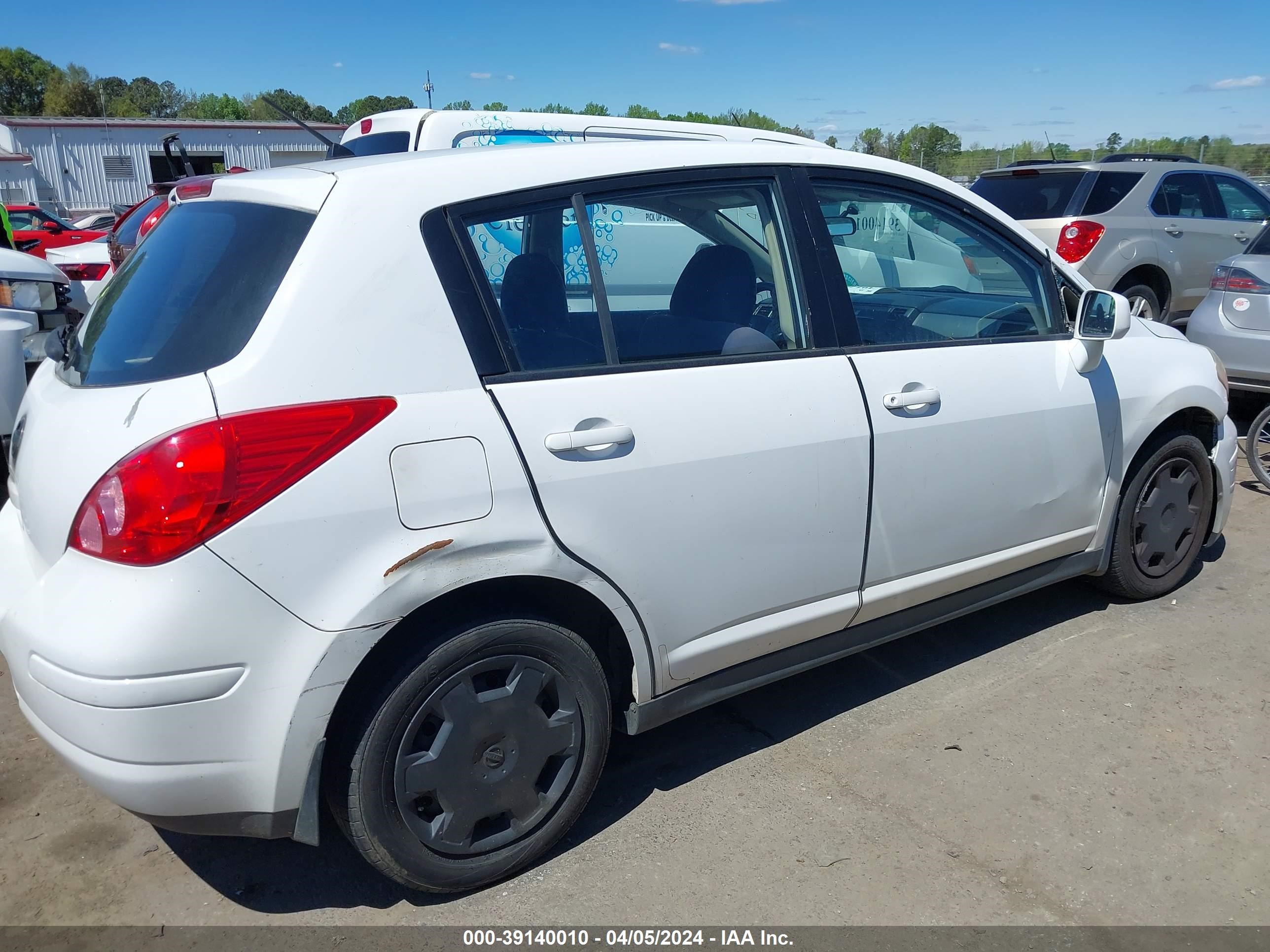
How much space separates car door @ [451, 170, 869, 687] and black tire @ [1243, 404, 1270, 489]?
398 cm

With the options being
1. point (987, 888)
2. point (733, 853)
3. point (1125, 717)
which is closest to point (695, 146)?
point (733, 853)

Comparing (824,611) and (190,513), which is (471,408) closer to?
(190,513)

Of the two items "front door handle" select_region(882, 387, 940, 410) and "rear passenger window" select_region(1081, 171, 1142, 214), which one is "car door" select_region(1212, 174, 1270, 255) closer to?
"rear passenger window" select_region(1081, 171, 1142, 214)

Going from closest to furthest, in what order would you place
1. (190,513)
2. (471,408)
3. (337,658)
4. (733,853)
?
(190,513) < (337,658) < (471,408) < (733,853)

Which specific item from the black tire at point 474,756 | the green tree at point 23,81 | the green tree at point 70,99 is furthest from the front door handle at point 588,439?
the green tree at point 23,81

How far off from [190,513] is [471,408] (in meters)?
0.65

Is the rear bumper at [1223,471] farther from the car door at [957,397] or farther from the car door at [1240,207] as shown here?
the car door at [1240,207]

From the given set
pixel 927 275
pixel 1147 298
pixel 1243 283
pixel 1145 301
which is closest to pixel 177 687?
pixel 927 275

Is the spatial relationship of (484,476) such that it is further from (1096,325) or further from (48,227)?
(48,227)

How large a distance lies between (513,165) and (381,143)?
13.3 ft

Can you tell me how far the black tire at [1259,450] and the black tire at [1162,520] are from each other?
1.86m

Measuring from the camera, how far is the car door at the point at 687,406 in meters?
2.47

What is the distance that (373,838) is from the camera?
233cm

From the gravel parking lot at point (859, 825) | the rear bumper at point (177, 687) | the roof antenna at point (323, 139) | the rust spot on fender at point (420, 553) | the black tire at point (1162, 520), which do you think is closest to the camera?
the rear bumper at point (177, 687)
